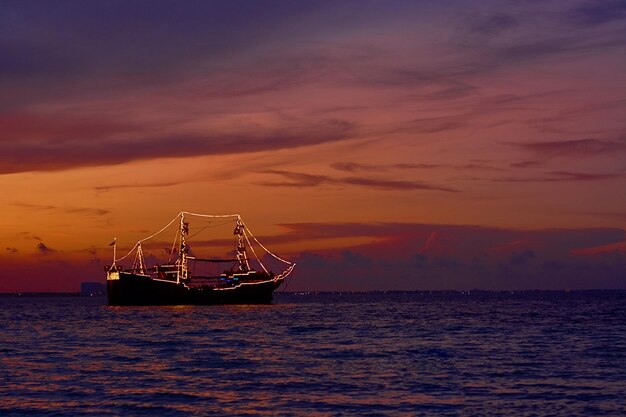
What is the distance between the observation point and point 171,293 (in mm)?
159125

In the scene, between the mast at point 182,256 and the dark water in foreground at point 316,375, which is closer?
the dark water in foreground at point 316,375

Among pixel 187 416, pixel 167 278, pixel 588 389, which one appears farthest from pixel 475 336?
pixel 167 278

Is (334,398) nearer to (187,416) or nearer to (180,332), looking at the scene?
(187,416)

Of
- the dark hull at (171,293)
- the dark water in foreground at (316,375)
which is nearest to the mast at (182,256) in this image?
the dark hull at (171,293)

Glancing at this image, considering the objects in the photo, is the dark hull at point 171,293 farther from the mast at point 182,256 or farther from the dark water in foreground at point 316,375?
the dark water in foreground at point 316,375

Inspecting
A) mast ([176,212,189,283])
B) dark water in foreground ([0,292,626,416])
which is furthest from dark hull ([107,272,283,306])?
dark water in foreground ([0,292,626,416])

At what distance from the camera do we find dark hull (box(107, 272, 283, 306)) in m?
158

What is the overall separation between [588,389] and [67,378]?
24303mm

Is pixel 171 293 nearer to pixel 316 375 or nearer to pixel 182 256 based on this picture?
pixel 182 256

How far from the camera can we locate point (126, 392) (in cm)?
3534

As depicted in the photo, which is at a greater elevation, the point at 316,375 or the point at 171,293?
the point at 171,293

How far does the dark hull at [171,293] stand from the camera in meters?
158

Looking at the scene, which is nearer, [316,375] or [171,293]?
[316,375]

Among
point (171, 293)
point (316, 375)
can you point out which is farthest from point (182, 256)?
point (316, 375)
